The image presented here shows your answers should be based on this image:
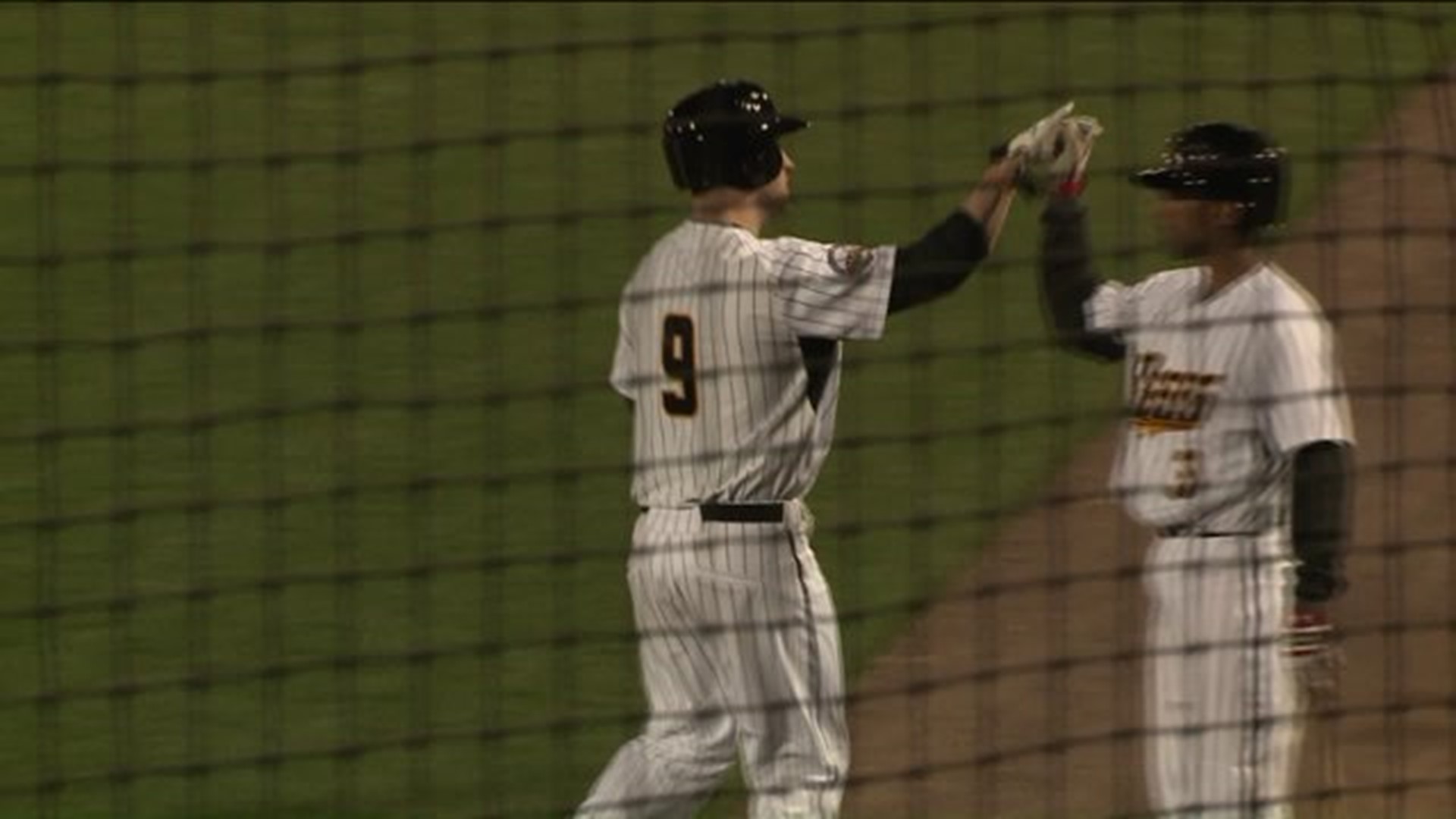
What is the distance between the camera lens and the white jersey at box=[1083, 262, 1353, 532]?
661cm

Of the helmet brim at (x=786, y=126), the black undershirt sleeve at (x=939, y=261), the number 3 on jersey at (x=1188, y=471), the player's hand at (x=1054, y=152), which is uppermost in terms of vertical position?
the helmet brim at (x=786, y=126)

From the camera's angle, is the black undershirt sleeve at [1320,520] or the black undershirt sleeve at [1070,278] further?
the black undershirt sleeve at [1070,278]

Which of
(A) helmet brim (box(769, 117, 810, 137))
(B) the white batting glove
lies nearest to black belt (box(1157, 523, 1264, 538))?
(B) the white batting glove

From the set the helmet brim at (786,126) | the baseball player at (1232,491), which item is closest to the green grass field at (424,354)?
the helmet brim at (786,126)

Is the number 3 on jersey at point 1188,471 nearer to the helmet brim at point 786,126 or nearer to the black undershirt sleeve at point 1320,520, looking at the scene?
the black undershirt sleeve at point 1320,520

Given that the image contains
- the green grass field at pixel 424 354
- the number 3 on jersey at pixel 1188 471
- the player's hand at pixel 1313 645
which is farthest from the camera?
the green grass field at pixel 424 354

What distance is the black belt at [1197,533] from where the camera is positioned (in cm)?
668

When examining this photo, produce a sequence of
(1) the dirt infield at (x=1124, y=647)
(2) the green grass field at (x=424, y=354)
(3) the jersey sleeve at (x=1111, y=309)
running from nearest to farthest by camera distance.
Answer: (3) the jersey sleeve at (x=1111, y=309)
(1) the dirt infield at (x=1124, y=647)
(2) the green grass field at (x=424, y=354)

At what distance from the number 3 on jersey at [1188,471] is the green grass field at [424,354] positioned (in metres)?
0.61

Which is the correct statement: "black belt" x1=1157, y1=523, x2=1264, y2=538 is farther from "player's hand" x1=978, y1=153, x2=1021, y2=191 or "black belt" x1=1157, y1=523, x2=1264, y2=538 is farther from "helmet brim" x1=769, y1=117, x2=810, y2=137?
"helmet brim" x1=769, y1=117, x2=810, y2=137

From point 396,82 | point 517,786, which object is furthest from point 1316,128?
point 517,786

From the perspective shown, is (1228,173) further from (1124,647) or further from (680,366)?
(1124,647)

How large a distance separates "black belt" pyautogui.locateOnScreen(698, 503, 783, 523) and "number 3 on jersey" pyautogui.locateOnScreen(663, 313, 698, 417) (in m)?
0.19

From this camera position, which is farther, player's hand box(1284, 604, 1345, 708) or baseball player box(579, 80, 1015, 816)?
baseball player box(579, 80, 1015, 816)
